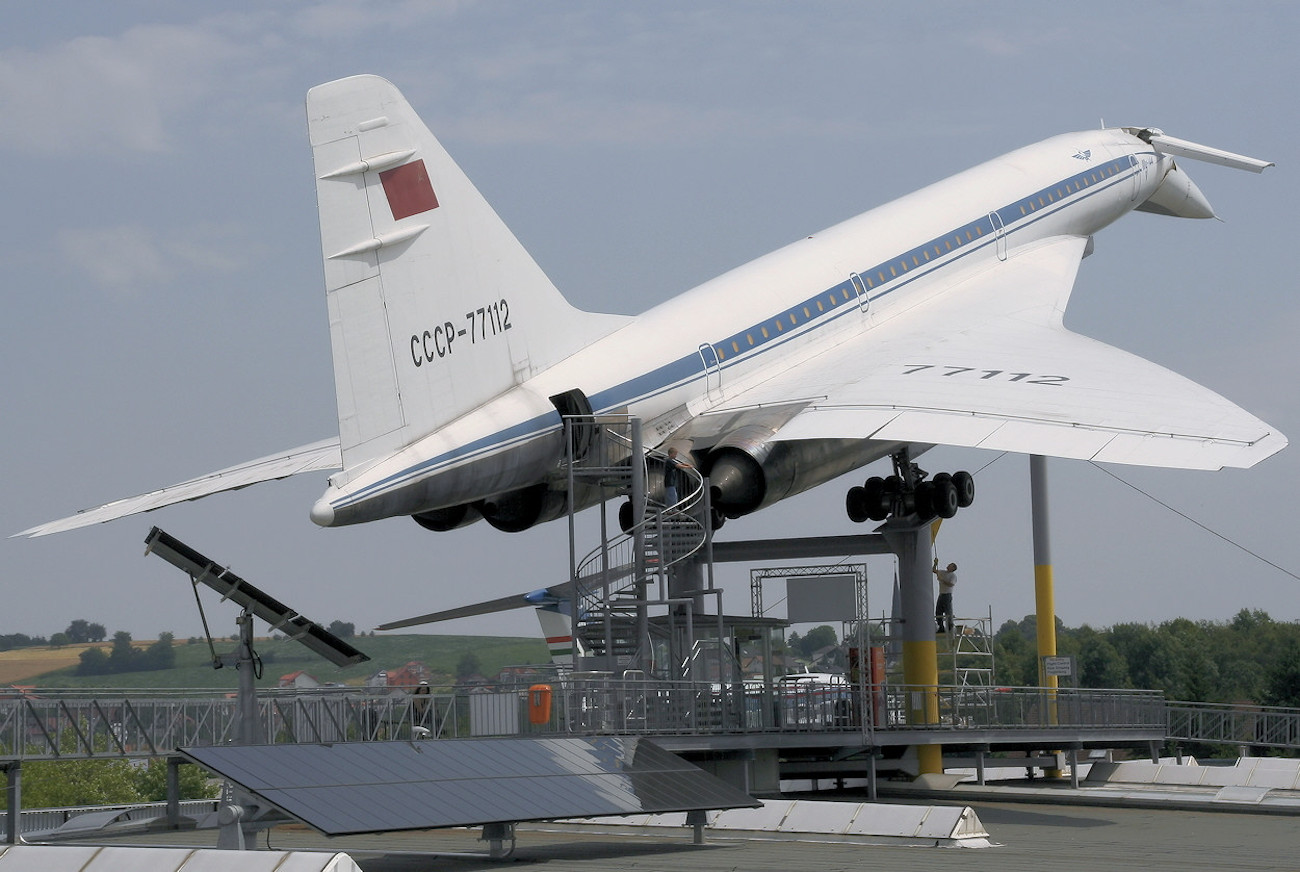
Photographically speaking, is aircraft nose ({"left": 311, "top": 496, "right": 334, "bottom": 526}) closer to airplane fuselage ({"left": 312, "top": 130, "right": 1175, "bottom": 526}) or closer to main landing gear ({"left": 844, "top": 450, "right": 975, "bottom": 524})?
airplane fuselage ({"left": 312, "top": 130, "right": 1175, "bottom": 526})

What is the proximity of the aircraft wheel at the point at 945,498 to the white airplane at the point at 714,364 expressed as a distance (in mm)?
30

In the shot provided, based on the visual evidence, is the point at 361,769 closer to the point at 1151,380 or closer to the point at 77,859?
the point at 77,859

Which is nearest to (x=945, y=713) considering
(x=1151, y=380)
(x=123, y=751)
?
(x=1151, y=380)

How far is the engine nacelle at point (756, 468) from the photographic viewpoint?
2092cm

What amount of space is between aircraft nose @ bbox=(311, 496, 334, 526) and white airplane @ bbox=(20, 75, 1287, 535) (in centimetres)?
2

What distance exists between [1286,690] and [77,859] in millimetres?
53571

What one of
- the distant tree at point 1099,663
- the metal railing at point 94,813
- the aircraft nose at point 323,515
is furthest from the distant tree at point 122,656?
the distant tree at point 1099,663

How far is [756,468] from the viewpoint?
68.7ft

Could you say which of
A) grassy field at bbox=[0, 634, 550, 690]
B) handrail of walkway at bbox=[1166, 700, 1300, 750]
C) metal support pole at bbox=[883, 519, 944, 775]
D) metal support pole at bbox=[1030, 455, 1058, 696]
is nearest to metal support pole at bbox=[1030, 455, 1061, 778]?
metal support pole at bbox=[1030, 455, 1058, 696]

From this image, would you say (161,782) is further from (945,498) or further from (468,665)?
(945,498)

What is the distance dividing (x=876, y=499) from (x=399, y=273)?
31.6ft

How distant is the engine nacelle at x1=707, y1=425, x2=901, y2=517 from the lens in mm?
20922

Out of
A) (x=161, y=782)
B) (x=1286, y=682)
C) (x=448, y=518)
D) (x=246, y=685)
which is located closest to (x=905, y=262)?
(x=448, y=518)

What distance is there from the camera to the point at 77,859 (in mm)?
10289
